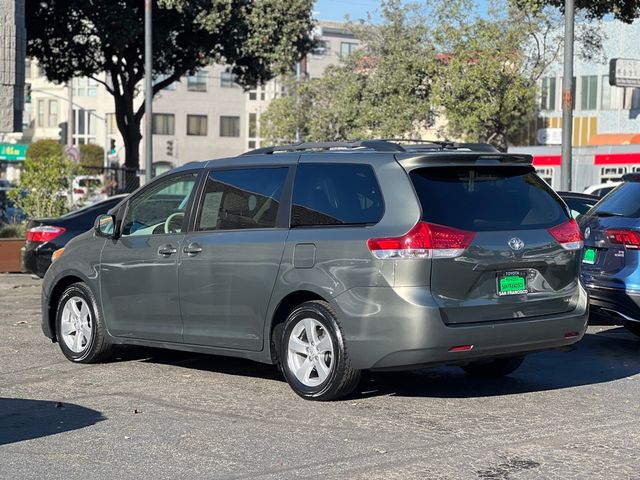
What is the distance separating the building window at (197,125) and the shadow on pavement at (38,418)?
7668 centimetres

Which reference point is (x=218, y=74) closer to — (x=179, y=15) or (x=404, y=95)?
(x=404, y=95)

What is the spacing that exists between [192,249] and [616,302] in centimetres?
392

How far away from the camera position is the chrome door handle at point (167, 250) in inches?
368

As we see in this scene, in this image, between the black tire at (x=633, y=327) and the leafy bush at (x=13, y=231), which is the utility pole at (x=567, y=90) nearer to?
the black tire at (x=633, y=327)

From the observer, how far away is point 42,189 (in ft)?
69.9

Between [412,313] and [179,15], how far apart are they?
2664 centimetres

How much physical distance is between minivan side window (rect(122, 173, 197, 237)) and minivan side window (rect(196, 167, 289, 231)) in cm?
27

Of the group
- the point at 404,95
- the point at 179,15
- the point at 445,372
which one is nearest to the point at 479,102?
the point at 404,95

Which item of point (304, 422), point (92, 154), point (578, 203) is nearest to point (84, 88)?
point (92, 154)

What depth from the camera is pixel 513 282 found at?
27.0ft

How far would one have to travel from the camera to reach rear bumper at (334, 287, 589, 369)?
781cm

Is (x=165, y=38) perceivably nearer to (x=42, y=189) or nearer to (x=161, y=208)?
(x=42, y=189)

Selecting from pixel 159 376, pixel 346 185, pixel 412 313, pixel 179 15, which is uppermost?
pixel 179 15

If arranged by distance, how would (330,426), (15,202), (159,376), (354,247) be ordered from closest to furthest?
(330,426) < (354,247) < (159,376) < (15,202)
